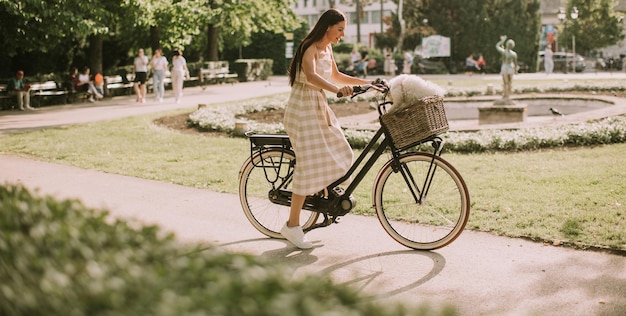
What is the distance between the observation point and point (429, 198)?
537 centimetres

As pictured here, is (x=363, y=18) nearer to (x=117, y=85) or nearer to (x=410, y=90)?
(x=117, y=85)

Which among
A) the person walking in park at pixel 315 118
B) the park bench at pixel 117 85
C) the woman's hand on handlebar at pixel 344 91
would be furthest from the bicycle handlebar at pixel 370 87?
the park bench at pixel 117 85

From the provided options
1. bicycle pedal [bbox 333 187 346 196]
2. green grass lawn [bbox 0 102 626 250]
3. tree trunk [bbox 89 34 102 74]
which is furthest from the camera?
tree trunk [bbox 89 34 102 74]

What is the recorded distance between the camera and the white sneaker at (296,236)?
5.57m

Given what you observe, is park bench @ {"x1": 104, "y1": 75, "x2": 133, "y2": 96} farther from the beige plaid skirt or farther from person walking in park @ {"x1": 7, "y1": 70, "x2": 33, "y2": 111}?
the beige plaid skirt

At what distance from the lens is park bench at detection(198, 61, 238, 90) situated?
33625 mm

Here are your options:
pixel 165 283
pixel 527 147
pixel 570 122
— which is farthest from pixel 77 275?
pixel 570 122

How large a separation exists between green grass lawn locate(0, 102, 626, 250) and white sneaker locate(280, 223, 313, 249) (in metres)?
1.34

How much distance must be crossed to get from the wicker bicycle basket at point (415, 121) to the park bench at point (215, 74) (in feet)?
93.1

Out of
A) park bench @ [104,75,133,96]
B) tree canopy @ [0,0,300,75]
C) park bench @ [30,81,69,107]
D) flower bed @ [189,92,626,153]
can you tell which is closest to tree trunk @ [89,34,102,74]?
tree canopy @ [0,0,300,75]

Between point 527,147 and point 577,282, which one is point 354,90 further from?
point 527,147

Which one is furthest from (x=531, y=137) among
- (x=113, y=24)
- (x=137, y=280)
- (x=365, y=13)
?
(x=365, y=13)

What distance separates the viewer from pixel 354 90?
5.13 m

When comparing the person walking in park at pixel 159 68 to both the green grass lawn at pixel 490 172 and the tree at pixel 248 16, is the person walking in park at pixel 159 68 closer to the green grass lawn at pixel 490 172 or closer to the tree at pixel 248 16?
the tree at pixel 248 16
